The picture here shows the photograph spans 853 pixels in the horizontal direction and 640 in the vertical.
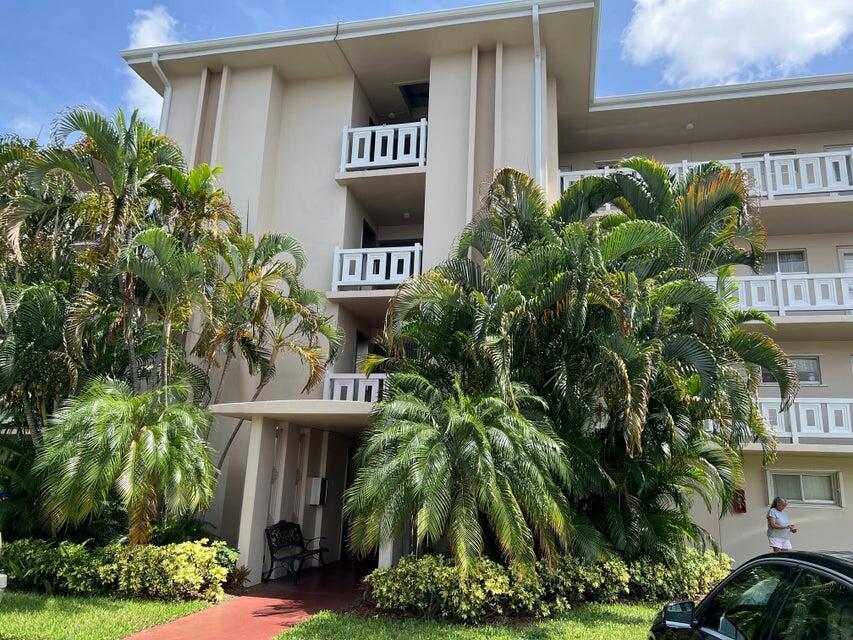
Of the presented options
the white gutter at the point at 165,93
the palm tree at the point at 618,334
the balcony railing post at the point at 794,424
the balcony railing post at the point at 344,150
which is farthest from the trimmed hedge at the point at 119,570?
the balcony railing post at the point at 794,424

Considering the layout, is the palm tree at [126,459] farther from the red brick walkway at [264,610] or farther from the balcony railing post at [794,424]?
the balcony railing post at [794,424]

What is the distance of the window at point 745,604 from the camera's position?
11.9 feet

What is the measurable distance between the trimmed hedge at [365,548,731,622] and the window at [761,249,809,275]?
8949 mm

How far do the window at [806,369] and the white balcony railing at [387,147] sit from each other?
957cm

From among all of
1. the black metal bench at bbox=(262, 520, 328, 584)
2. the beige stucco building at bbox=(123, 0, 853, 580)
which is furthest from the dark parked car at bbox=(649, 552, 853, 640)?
the beige stucco building at bbox=(123, 0, 853, 580)

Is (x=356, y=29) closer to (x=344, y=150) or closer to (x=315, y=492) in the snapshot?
(x=344, y=150)

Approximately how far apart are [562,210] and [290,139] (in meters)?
8.22

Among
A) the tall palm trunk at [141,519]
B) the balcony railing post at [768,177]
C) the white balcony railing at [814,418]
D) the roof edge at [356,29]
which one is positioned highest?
the roof edge at [356,29]

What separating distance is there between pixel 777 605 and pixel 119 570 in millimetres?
8732

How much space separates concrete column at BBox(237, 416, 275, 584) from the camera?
10.6 m

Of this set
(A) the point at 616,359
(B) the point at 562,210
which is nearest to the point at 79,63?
(B) the point at 562,210

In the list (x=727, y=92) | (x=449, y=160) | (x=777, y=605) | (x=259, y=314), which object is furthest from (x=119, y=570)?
(x=727, y=92)

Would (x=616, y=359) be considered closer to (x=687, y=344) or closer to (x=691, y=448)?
(x=687, y=344)

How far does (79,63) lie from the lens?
13047 millimetres
